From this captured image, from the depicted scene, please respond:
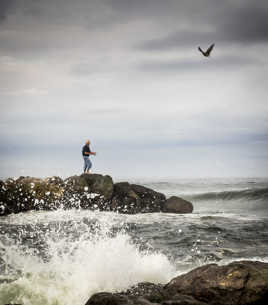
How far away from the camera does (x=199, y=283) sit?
205 inches

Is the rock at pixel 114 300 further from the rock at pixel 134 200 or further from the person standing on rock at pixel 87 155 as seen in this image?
the person standing on rock at pixel 87 155

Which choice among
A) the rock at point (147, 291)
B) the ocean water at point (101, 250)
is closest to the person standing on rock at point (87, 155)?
the ocean water at point (101, 250)

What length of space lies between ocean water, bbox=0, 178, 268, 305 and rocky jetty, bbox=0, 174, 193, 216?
1.24 meters

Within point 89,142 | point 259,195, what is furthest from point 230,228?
point 259,195

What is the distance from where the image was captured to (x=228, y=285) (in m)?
5.03

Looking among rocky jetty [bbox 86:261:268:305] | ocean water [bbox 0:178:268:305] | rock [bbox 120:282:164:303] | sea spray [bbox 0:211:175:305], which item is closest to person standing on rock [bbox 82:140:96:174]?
ocean water [bbox 0:178:268:305]

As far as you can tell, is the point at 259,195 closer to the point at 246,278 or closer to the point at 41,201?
the point at 41,201

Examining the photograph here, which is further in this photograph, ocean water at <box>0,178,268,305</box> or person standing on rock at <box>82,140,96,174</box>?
person standing on rock at <box>82,140,96,174</box>

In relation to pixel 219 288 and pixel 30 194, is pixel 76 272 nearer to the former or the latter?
pixel 219 288

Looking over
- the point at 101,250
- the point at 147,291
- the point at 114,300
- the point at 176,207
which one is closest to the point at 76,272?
the point at 101,250

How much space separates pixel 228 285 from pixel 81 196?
1483cm

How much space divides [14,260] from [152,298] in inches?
157

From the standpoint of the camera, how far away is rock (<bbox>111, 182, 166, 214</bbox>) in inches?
774

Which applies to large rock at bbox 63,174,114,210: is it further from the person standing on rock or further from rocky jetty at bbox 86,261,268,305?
rocky jetty at bbox 86,261,268,305
